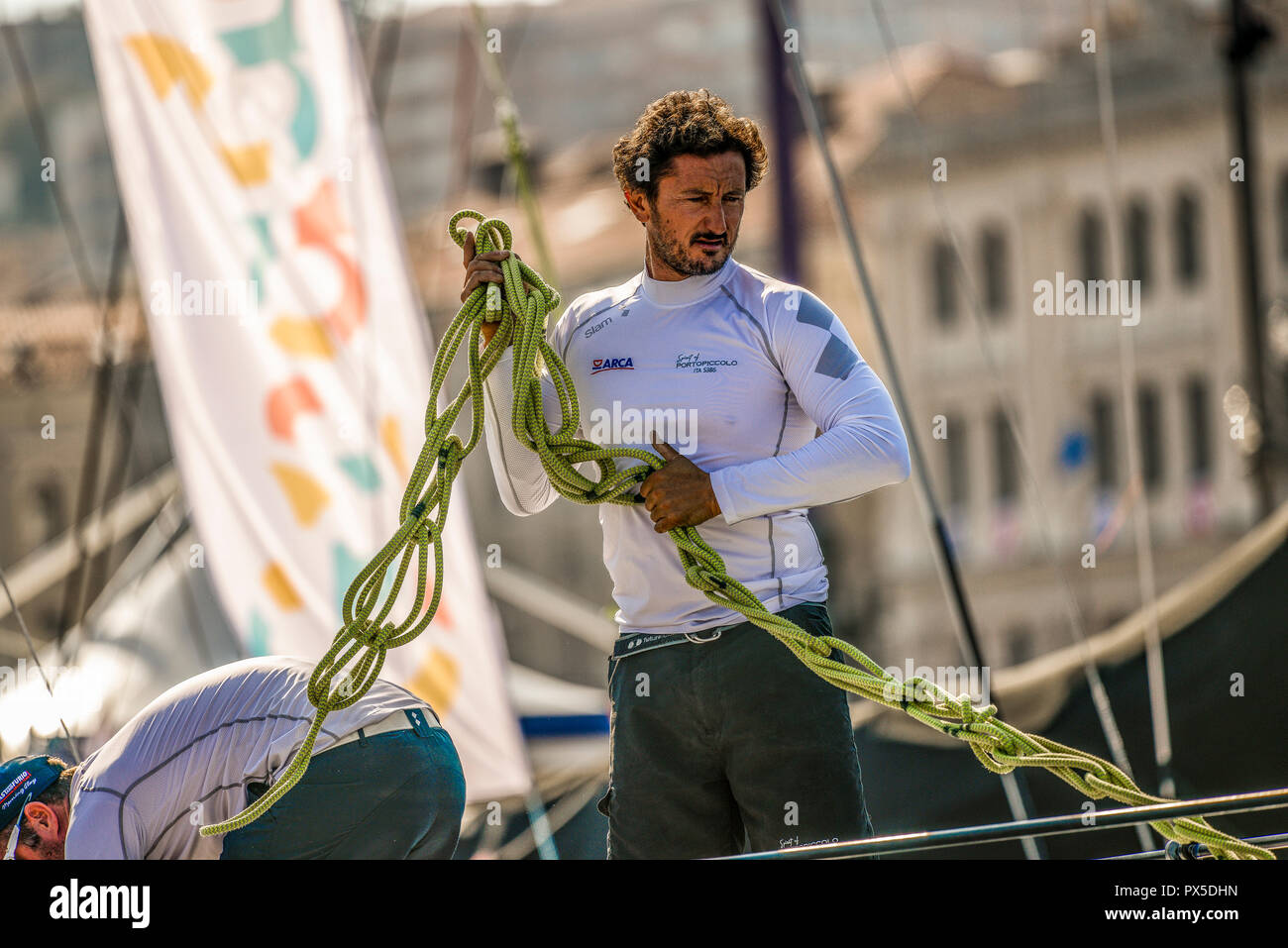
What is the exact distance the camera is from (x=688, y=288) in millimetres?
2938

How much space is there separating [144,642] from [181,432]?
4.96 ft

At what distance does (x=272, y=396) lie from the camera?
5.44m

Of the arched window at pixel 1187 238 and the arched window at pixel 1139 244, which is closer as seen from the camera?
the arched window at pixel 1187 238

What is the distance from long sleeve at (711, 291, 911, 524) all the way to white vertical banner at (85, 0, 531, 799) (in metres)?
2.72

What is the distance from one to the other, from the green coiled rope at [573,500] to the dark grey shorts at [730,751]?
0.07 metres

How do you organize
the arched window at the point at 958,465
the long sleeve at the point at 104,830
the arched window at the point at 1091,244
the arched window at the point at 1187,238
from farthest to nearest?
the arched window at the point at 958,465, the arched window at the point at 1091,244, the arched window at the point at 1187,238, the long sleeve at the point at 104,830

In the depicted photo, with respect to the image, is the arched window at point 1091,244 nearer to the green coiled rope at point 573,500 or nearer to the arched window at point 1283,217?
the arched window at point 1283,217

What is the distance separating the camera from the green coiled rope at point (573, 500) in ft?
8.95

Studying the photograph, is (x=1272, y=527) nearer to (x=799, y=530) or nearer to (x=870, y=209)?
(x=799, y=530)

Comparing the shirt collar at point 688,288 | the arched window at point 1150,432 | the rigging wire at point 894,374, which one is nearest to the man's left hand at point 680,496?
the shirt collar at point 688,288

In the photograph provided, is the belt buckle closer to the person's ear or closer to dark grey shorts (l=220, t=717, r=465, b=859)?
dark grey shorts (l=220, t=717, r=465, b=859)

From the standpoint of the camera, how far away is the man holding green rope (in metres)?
Result: 2.75

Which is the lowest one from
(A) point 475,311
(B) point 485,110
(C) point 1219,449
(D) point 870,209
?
(C) point 1219,449
